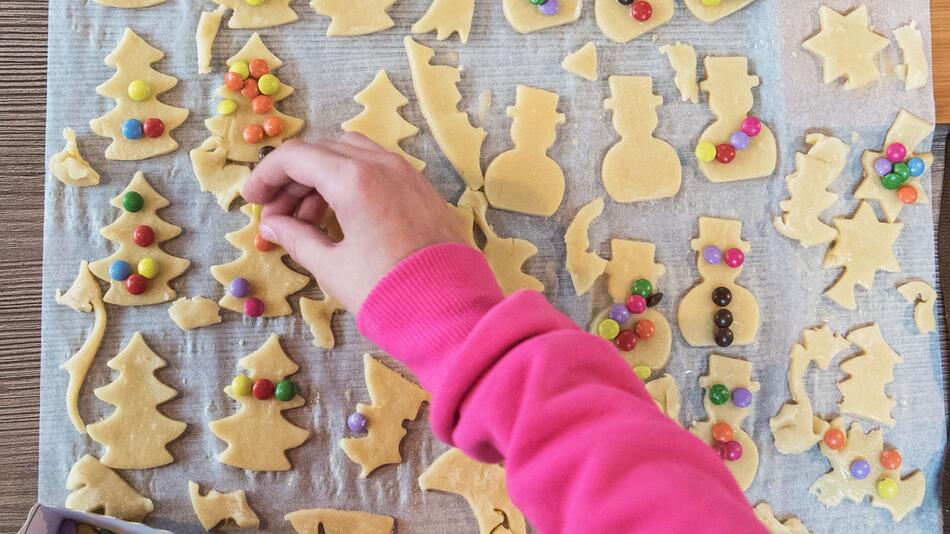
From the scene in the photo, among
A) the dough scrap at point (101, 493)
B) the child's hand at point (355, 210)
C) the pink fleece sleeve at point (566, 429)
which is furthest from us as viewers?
the dough scrap at point (101, 493)

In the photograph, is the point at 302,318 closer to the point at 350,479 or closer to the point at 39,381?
the point at 350,479

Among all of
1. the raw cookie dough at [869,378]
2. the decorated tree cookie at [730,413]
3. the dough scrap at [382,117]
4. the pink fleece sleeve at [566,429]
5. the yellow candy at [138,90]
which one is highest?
the dough scrap at [382,117]

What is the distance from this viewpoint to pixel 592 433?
490 mm

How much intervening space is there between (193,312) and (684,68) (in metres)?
0.64

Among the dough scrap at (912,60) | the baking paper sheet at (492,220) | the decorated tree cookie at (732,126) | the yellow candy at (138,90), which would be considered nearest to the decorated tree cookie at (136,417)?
the baking paper sheet at (492,220)

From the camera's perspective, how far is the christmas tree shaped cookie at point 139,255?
78cm

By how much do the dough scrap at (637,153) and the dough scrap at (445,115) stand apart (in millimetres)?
159

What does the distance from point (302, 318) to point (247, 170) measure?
0.59 feet

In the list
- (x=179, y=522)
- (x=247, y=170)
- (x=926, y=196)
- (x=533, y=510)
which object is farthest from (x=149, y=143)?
(x=926, y=196)

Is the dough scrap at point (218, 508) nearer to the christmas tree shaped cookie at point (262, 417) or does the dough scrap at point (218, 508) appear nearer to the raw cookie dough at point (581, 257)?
the christmas tree shaped cookie at point (262, 417)

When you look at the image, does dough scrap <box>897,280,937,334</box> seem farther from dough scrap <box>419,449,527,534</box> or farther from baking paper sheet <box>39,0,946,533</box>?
dough scrap <box>419,449,527,534</box>

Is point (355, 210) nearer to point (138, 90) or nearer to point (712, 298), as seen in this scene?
point (138, 90)

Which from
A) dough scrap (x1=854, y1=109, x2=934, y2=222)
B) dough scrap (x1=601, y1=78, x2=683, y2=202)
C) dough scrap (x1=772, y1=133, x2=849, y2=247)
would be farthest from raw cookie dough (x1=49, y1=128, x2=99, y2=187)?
dough scrap (x1=854, y1=109, x2=934, y2=222)

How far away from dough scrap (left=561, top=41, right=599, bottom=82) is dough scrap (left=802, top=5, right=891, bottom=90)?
0.27 m
